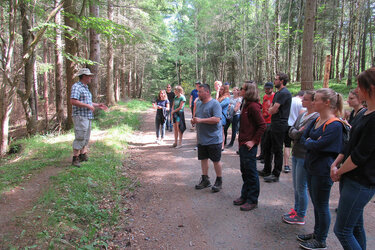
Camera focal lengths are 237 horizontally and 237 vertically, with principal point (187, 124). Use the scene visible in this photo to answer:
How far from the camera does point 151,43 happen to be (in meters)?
24.1

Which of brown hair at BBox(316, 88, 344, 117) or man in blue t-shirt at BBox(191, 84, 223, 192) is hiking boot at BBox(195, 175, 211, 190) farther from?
brown hair at BBox(316, 88, 344, 117)

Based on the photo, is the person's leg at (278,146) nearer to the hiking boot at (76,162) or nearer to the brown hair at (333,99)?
the brown hair at (333,99)

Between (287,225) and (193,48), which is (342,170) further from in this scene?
(193,48)

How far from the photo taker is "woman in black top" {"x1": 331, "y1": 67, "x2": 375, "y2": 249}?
201 cm

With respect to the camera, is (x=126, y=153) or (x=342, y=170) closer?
(x=342, y=170)

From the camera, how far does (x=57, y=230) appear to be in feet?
10.1

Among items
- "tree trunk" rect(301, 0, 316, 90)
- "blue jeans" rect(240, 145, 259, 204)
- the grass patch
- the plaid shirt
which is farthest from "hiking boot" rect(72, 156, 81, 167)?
"tree trunk" rect(301, 0, 316, 90)

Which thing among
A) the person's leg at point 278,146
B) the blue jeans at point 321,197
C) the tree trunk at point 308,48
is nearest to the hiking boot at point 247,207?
the blue jeans at point 321,197

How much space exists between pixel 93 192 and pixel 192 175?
2.34 metres

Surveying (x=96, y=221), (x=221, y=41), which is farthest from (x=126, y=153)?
(x=221, y=41)

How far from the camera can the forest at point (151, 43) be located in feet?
26.7

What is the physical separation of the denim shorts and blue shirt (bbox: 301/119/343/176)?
4.55 metres

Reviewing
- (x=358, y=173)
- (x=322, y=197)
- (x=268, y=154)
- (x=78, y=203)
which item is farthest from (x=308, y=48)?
(x=78, y=203)

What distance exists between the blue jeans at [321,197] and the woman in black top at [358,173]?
1.49 feet
